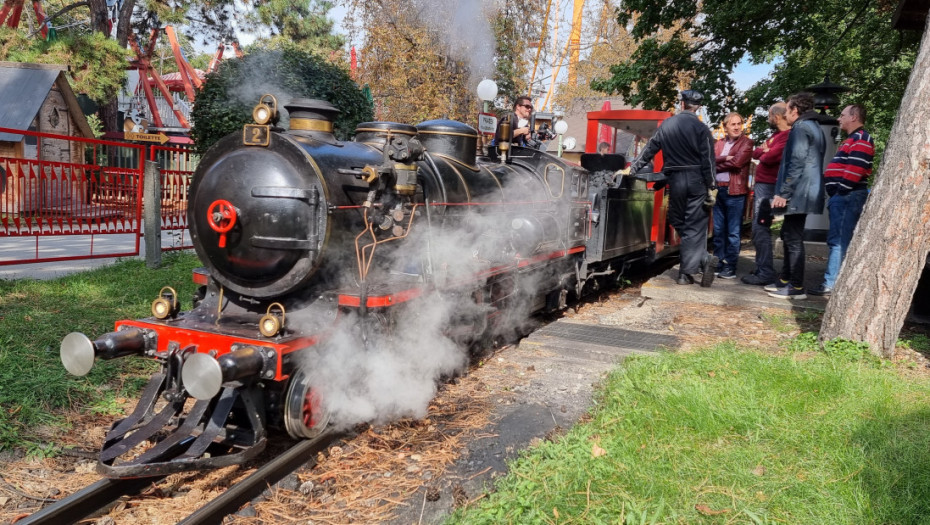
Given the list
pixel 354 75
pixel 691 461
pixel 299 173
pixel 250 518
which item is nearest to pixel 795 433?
pixel 691 461

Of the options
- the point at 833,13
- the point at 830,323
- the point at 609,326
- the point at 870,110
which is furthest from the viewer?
the point at 870,110

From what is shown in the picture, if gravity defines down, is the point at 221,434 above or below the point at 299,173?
below

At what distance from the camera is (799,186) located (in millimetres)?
6266

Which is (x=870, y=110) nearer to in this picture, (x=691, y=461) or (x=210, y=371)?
(x=691, y=461)

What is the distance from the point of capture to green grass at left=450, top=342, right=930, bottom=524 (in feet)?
8.83

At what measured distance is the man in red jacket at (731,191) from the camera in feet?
24.8

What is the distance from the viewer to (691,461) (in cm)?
308

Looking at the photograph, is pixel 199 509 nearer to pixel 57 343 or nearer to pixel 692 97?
pixel 57 343

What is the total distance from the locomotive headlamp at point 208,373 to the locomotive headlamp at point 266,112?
4.47 feet

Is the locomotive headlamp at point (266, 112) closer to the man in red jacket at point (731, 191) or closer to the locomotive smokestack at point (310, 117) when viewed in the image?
the locomotive smokestack at point (310, 117)

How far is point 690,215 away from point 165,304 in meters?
5.66

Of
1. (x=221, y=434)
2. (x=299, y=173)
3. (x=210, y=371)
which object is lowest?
(x=221, y=434)

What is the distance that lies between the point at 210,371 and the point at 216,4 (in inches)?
862

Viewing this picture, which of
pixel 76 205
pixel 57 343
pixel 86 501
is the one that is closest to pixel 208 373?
pixel 86 501
